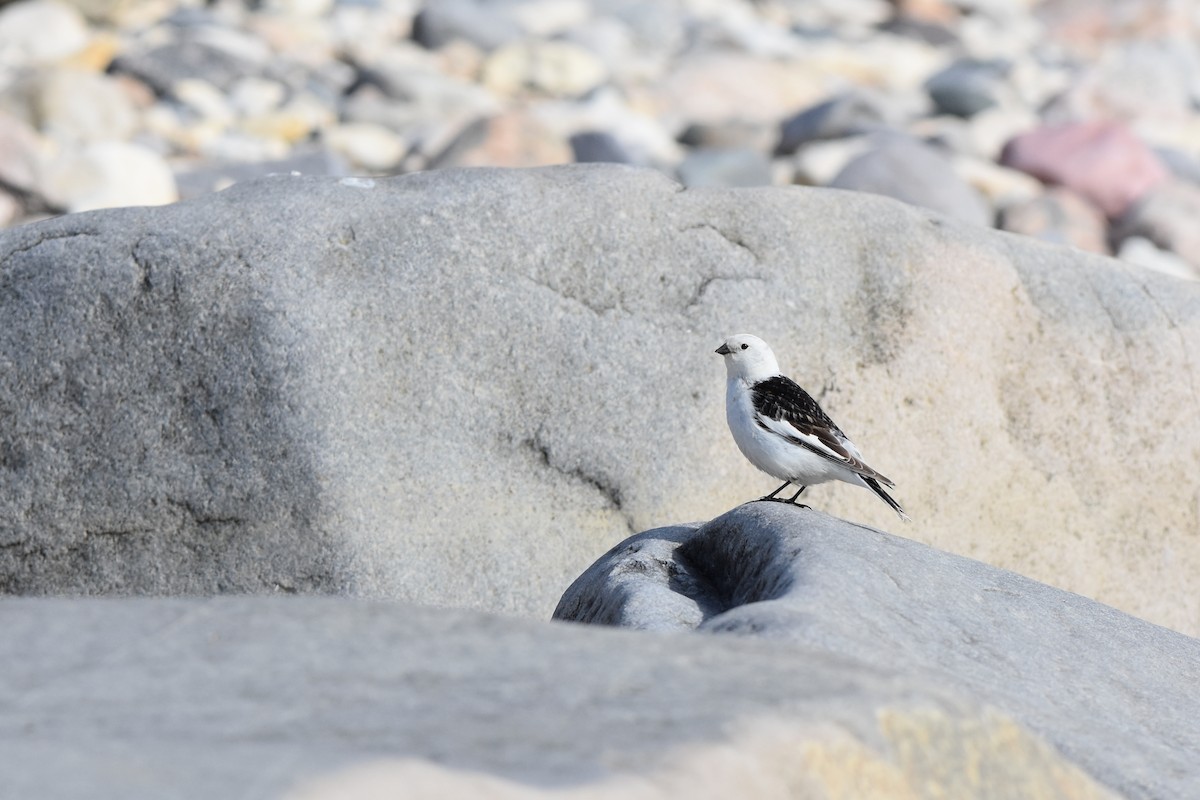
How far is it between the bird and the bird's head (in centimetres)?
3

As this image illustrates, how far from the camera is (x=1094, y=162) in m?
19.2

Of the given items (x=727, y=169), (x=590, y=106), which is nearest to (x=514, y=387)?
(x=727, y=169)

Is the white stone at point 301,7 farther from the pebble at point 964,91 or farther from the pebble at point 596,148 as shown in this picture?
the pebble at point 964,91

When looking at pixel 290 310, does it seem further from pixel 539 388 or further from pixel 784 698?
pixel 784 698

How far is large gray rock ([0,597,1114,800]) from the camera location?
8.27ft

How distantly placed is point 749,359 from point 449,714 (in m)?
3.50

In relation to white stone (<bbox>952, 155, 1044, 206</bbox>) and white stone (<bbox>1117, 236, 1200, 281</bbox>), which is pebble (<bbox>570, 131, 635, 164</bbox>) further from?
white stone (<bbox>1117, 236, 1200, 281</bbox>)

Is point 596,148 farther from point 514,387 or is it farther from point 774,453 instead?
point 774,453

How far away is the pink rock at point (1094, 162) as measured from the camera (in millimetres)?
18875

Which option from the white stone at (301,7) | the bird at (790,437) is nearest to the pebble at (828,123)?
the white stone at (301,7)

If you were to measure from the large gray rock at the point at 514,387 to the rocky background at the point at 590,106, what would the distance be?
374 inches

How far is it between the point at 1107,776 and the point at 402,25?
21.5 metres

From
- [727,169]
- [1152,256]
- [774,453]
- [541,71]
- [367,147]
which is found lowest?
[1152,256]

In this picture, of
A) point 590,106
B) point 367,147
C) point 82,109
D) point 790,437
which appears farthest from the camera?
point 590,106
